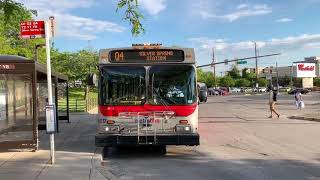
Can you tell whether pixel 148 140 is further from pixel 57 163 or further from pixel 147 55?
pixel 57 163

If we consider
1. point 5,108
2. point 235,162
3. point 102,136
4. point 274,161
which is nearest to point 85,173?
point 102,136

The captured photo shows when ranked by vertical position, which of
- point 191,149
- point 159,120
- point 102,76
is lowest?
point 191,149

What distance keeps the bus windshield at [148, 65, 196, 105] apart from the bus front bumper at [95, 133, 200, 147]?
2.75 ft

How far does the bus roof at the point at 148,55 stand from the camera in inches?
550

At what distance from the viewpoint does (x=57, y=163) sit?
12.3 m

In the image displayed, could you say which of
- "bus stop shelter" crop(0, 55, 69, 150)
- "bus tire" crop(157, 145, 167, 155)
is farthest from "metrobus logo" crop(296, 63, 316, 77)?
"bus tire" crop(157, 145, 167, 155)

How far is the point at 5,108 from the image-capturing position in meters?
16.1

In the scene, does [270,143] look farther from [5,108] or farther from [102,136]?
[5,108]

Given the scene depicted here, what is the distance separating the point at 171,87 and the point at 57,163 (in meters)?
3.41

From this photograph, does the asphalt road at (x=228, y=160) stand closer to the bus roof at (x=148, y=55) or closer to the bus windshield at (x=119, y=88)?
the bus windshield at (x=119, y=88)

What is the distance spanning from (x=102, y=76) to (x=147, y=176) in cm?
361

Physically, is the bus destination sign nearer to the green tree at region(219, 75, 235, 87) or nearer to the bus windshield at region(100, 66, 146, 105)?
the bus windshield at region(100, 66, 146, 105)

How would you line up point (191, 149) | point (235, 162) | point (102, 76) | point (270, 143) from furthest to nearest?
point (270, 143) → point (191, 149) → point (102, 76) → point (235, 162)

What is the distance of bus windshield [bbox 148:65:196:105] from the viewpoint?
13820mm
